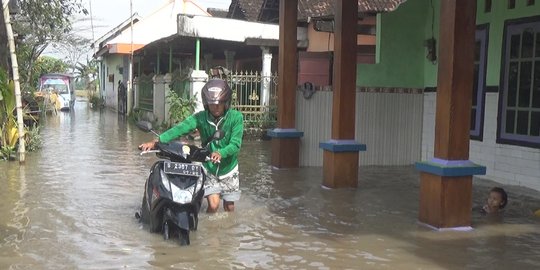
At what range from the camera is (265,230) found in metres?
5.91

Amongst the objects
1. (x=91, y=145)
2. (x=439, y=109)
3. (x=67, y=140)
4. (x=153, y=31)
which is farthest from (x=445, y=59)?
(x=153, y=31)

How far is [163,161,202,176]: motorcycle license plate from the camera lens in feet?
17.2

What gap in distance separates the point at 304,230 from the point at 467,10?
2.76 m

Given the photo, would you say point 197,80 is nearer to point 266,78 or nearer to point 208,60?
point 266,78

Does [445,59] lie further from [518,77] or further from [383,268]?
[518,77]

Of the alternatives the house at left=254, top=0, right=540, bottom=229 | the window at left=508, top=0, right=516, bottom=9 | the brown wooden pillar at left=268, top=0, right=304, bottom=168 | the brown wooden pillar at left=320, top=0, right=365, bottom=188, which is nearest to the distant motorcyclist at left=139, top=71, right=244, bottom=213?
the house at left=254, top=0, right=540, bottom=229

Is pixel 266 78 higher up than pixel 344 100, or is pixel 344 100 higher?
pixel 266 78

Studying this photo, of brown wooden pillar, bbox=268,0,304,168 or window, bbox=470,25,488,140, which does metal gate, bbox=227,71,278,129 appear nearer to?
brown wooden pillar, bbox=268,0,304,168

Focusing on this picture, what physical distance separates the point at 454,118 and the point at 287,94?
4744mm

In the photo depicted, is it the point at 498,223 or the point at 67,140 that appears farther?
the point at 67,140

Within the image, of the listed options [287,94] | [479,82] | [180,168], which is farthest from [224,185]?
[479,82]

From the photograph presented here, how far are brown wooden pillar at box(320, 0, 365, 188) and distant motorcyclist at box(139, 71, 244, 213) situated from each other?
2.16m

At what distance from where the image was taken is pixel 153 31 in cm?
3031

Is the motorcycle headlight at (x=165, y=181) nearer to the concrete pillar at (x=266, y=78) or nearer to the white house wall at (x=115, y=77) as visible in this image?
the concrete pillar at (x=266, y=78)
